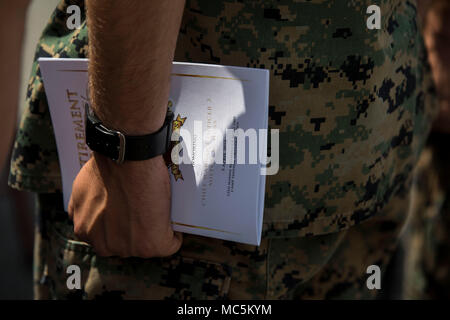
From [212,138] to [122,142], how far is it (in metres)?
0.13

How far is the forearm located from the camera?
60cm

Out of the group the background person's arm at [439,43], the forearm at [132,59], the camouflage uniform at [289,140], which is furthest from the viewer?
the background person's arm at [439,43]

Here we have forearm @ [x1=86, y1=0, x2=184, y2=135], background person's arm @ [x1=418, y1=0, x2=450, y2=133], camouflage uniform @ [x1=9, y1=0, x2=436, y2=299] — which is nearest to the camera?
forearm @ [x1=86, y1=0, x2=184, y2=135]

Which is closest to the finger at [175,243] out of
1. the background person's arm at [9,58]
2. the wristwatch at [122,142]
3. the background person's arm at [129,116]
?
the background person's arm at [129,116]

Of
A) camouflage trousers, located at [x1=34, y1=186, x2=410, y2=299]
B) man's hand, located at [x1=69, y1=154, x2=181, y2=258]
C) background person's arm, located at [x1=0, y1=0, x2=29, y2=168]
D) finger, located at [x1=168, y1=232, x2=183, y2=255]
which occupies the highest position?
background person's arm, located at [x1=0, y1=0, x2=29, y2=168]

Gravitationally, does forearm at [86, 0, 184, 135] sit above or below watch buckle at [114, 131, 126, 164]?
above

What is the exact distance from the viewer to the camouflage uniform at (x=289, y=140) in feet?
2.30

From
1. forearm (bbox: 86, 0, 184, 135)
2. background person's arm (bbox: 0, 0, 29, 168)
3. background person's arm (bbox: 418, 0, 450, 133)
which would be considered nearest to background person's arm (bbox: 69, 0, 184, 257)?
forearm (bbox: 86, 0, 184, 135)

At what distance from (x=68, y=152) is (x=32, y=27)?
1866mm

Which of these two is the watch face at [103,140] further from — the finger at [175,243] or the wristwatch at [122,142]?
the finger at [175,243]

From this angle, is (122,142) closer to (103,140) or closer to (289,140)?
(103,140)

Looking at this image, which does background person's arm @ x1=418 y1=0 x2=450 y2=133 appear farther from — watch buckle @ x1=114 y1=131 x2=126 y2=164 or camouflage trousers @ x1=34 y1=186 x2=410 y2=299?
watch buckle @ x1=114 y1=131 x2=126 y2=164

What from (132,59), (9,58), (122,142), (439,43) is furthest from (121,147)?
(439,43)

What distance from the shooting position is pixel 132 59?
0.62m
